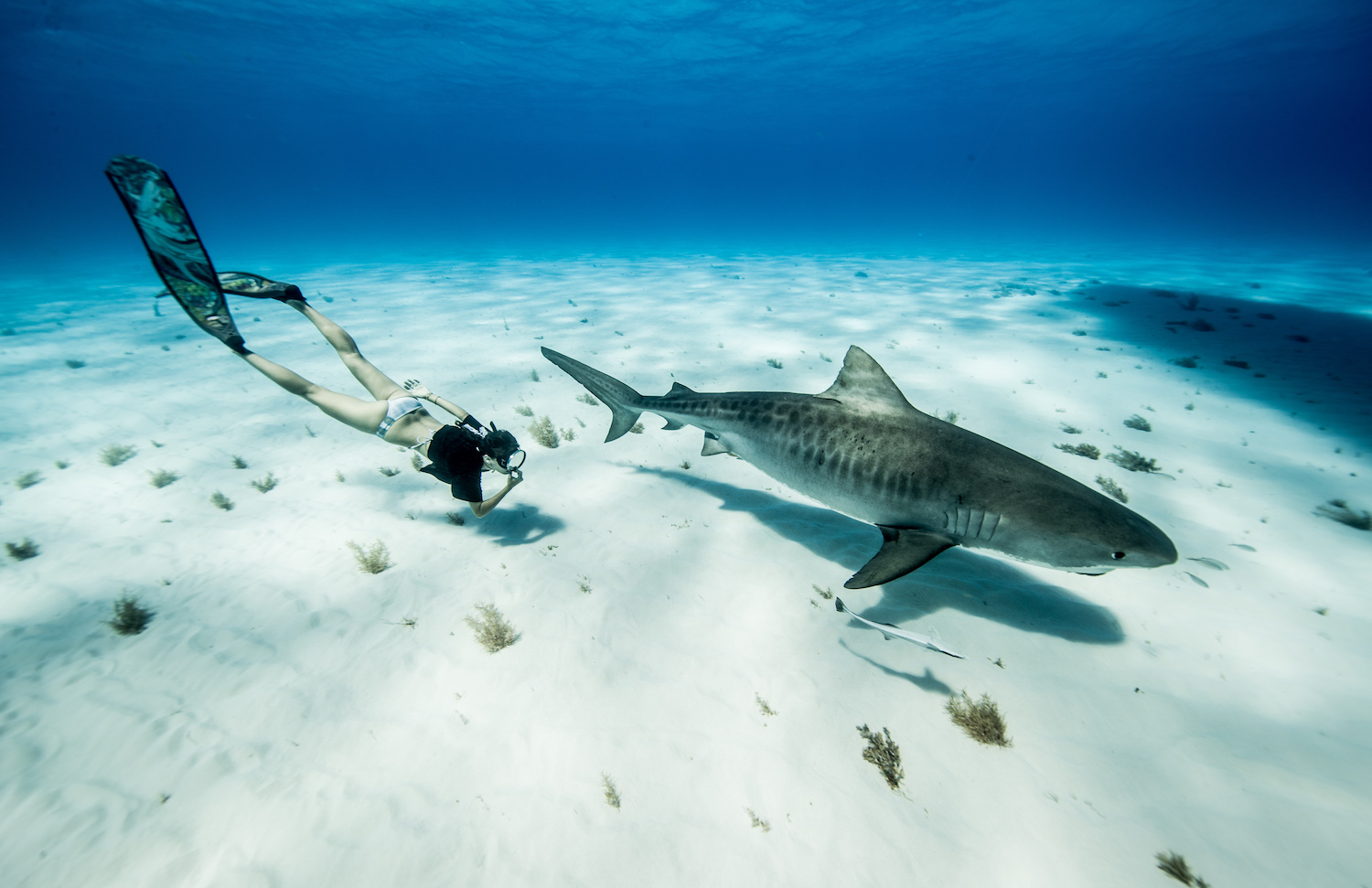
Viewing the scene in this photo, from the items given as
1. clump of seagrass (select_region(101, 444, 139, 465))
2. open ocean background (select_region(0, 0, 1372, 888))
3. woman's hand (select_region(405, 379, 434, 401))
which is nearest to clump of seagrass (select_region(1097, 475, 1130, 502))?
open ocean background (select_region(0, 0, 1372, 888))

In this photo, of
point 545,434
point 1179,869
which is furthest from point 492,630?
point 1179,869

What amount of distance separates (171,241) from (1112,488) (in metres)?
11.4

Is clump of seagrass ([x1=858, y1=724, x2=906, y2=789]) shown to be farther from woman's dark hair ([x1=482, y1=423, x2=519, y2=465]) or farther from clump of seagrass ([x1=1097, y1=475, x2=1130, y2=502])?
clump of seagrass ([x1=1097, y1=475, x2=1130, y2=502])

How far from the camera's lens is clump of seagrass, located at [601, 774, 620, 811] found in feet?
9.55

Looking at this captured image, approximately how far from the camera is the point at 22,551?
17.2 feet

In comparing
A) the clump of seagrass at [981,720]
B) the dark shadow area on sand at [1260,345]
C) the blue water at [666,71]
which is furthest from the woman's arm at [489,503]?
the blue water at [666,71]

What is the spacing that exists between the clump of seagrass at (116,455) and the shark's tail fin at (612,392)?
725 centimetres

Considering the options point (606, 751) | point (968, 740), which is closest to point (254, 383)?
point (606, 751)

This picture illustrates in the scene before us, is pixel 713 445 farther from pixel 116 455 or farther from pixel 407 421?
pixel 116 455

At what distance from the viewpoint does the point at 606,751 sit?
10.5 feet

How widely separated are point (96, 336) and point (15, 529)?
14.0 m

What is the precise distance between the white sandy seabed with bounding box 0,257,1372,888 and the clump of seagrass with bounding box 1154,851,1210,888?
0.08 metres

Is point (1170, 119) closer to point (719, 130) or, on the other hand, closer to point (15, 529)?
point (719, 130)

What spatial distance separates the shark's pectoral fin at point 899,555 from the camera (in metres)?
3.50
